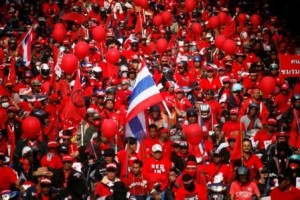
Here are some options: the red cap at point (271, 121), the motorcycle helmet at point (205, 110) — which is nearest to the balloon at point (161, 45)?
the motorcycle helmet at point (205, 110)

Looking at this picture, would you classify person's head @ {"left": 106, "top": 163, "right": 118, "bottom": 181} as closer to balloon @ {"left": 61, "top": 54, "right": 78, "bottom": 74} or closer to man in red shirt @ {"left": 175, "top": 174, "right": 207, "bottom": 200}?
man in red shirt @ {"left": 175, "top": 174, "right": 207, "bottom": 200}

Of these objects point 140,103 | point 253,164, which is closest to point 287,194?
point 253,164

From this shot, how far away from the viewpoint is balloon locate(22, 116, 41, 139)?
49.4ft

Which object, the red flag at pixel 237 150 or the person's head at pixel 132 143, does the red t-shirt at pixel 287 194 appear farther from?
the person's head at pixel 132 143

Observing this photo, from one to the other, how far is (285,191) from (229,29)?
546 inches

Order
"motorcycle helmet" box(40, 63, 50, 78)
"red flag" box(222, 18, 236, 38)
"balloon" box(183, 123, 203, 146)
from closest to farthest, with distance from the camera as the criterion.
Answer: "balloon" box(183, 123, 203, 146)
"motorcycle helmet" box(40, 63, 50, 78)
"red flag" box(222, 18, 236, 38)

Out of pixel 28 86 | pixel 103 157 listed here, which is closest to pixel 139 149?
pixel 103 157

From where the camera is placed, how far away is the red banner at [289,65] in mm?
15844

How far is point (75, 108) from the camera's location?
16641 millimetres

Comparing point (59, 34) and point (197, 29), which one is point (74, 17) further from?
point (197, 29)

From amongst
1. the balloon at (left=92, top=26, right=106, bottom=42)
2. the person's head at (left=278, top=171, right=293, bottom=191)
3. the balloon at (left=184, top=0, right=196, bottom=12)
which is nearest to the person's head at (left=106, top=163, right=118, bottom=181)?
the person's head at (left=278, top=171, right=293, bottom=191)

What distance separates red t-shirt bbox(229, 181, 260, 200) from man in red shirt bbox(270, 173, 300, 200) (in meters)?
0.34

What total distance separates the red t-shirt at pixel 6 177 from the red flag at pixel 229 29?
12.1 metres

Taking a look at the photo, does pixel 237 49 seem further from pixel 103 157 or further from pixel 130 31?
pixel 103 157
